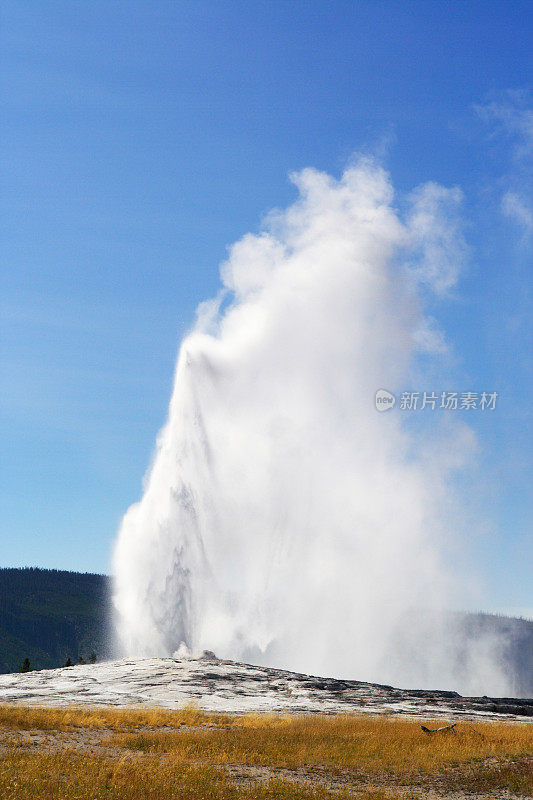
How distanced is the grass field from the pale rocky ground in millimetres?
5781

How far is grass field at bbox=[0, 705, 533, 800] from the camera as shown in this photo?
14.9 m

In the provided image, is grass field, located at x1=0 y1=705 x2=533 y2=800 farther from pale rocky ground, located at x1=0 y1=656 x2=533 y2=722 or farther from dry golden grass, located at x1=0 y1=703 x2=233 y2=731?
pale rocky ground, located at x1=0 y1=656 x2=533 y2=722

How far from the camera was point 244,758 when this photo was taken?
768 inches

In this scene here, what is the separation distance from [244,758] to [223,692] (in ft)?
61.6

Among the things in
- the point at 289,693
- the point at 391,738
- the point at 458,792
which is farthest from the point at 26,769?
the point at 289,693

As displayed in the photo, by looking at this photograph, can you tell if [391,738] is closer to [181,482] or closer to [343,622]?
[181,482]

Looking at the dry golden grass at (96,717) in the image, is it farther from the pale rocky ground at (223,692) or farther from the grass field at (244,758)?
the pale rocky ground at (223,692)

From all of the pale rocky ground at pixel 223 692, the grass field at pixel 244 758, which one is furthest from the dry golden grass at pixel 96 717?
the pale rocky ground at pixel 223 692

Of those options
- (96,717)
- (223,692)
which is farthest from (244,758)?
(223,692)

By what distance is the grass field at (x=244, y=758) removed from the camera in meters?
14.9

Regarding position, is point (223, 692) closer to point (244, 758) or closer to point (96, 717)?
point (96, 717)

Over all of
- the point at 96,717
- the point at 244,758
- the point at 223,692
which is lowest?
the point at 223,692

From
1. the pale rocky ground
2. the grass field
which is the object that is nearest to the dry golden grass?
the grass field

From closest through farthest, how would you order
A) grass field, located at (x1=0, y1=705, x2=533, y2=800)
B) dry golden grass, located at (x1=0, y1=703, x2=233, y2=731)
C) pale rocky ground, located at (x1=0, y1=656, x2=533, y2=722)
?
1. grass field, located at (x1=0, y1=705, x2=533, y2=800)
2. dry golden grass, located at (x1=0, y1=703, x2=233, y2=731)
3. pale rocky ground, located at (x1=0, y1=656, x2=533, y2=722)
